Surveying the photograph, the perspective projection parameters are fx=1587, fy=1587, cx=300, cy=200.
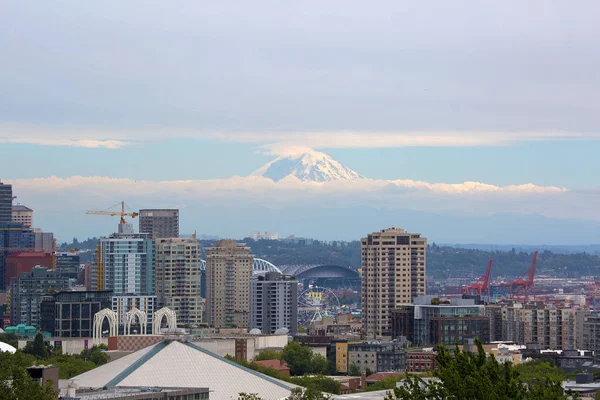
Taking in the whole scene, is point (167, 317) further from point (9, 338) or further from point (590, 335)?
point (590, 335)

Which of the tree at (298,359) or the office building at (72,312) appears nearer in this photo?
the tree at (298,359)

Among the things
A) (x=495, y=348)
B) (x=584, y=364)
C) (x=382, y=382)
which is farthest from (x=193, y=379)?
(x=495, y=348)

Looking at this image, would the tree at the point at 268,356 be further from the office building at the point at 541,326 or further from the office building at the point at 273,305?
the office building at the point at 273,305

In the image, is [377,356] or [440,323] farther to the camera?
[440,323]

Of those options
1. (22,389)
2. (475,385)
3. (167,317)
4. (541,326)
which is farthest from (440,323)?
(475,385)

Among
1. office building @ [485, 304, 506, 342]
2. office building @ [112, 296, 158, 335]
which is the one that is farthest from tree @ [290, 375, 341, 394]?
office building @ [112, 296, 158, 335]

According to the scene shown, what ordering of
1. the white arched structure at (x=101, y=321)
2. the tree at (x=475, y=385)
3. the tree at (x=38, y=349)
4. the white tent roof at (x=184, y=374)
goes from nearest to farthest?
the tree at (x=475, y=385)
the white tent roof at (x=184, y=374)
the tree at (x=38, y=349)
the white arched structure at (x=101, y=321)

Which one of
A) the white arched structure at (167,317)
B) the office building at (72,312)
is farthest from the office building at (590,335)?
the office building at (72,312)
